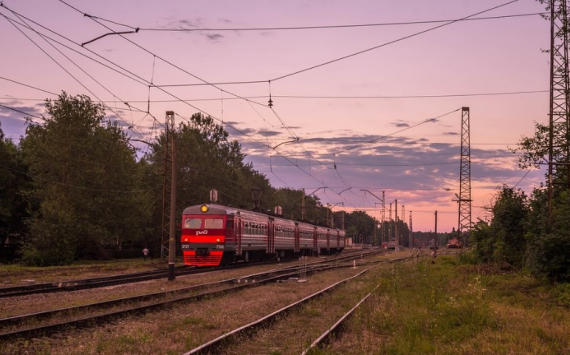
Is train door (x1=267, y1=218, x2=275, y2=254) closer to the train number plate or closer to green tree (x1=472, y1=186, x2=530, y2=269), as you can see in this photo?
the train number plate

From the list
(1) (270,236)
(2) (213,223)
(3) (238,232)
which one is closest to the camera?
(2) (213,223)

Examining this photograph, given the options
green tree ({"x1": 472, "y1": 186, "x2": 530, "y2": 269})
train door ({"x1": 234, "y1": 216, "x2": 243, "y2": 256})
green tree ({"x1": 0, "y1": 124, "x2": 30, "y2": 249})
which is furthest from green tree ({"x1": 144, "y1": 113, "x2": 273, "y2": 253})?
green tree ({"x1": 472, "y1": 186, "x2": 530, "y2": 269})

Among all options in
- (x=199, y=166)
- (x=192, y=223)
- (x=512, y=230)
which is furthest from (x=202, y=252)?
(x=199, y=166)

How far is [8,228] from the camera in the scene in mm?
50875

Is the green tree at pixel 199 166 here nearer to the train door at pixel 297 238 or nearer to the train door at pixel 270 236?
the train door at pixel 297 238

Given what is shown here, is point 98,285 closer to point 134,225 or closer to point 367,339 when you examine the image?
point 367,339

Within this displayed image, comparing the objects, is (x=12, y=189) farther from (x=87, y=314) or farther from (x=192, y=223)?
(x=87, y=314)

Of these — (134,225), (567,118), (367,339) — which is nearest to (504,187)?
(567,118)

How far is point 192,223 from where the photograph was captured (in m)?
34.1

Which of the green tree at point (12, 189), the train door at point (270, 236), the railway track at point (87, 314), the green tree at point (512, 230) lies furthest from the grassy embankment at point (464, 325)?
the green tree at point (12, 189)

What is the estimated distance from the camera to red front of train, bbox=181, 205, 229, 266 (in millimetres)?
33000

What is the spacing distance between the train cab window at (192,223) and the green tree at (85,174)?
11829 mm

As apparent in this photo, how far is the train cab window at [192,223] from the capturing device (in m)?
33.8

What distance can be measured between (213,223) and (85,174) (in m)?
19.9
